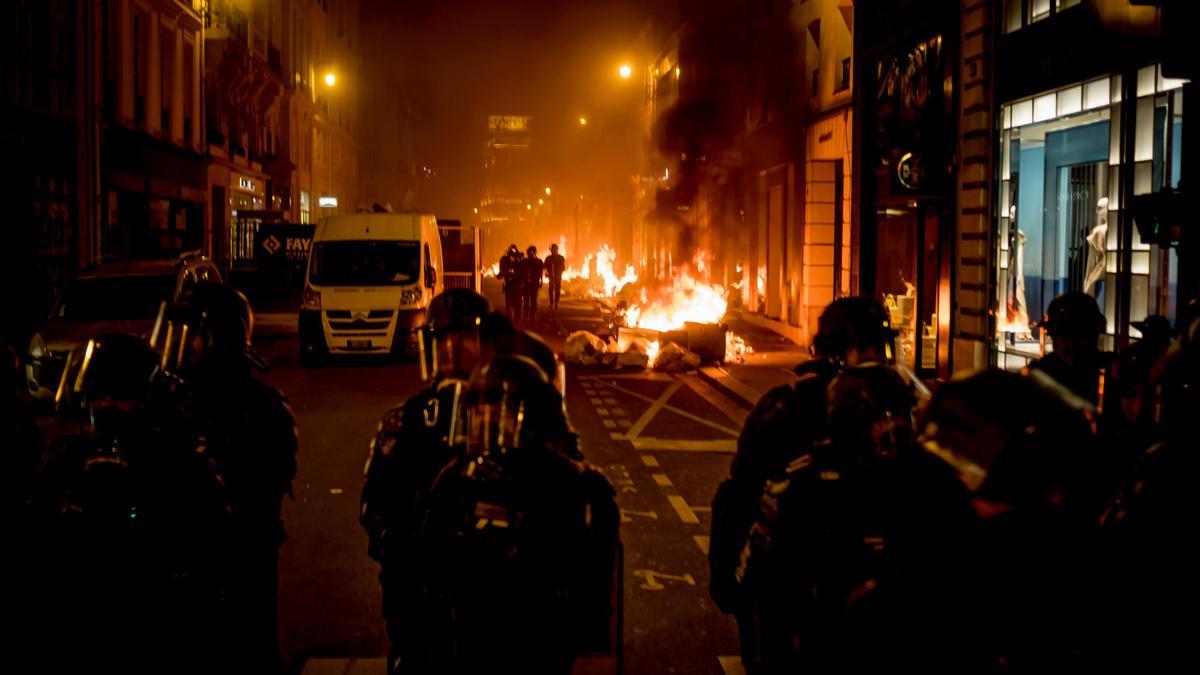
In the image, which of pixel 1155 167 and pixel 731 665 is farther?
pixel 1155 167

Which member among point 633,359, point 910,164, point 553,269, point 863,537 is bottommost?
point 633,359

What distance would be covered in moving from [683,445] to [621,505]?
9.44 ft

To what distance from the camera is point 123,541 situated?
318 centimetres

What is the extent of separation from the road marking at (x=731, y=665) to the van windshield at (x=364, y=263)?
1380 centimetres

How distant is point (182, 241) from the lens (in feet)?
103

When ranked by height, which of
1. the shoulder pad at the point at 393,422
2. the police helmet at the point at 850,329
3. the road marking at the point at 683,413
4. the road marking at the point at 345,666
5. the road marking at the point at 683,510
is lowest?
the road marking at the point at 683,510

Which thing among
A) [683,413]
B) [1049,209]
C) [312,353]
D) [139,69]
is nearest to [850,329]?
[683,413]

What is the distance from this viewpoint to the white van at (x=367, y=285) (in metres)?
17.6

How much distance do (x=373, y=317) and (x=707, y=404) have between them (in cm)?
621


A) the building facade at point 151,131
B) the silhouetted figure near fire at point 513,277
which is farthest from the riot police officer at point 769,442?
the silhouetted figure near fire at point 513,277

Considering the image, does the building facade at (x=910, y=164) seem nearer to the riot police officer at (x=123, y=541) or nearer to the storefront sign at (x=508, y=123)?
the riot police officer at (x=123, y=541)

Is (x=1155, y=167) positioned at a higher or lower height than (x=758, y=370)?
higher

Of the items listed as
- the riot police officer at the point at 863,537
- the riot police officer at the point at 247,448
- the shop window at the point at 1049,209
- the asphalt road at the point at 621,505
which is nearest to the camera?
the riot police officer at the point at 863,537

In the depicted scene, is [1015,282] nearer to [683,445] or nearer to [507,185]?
[683,445]
